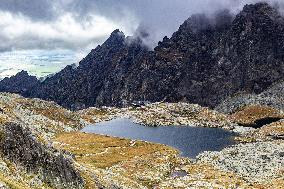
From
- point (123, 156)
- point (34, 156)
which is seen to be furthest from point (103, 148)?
point (34, 156)

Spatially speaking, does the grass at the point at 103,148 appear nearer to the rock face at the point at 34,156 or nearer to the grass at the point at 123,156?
the grass at the point at 123,156

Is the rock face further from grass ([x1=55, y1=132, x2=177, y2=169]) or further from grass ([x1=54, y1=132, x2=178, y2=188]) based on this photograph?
grass ([x1=55, y1=132, x2=177, y2=169])

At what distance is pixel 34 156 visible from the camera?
4600 centimetres

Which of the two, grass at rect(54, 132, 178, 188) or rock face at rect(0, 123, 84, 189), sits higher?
rock face at rect(0, 123, 84, 189)

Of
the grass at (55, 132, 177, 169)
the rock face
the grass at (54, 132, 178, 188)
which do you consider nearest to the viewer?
the rock face

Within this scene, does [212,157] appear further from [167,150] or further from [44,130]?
[44,130]

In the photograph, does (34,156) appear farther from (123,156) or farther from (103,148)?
(103,148)

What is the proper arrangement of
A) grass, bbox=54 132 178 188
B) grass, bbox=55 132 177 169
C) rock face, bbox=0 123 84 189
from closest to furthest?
rock face, bbox=0 123 84 189, grass, bbox=54 132 178 188, grass, bbox=55 132 177 169

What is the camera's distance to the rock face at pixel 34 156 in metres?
43.9

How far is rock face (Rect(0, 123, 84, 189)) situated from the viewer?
43.9 metres

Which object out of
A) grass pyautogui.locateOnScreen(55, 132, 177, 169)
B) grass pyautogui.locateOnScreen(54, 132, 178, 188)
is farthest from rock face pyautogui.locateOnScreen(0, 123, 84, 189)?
grass pyautogui.locateOnScreen(55, 132, 177, 169)

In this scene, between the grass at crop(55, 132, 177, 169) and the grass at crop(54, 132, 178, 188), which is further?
the grass at crop(55, 132, 177, 169)

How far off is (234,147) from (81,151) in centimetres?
5525

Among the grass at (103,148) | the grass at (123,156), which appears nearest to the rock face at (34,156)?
the grass at (123,156)
